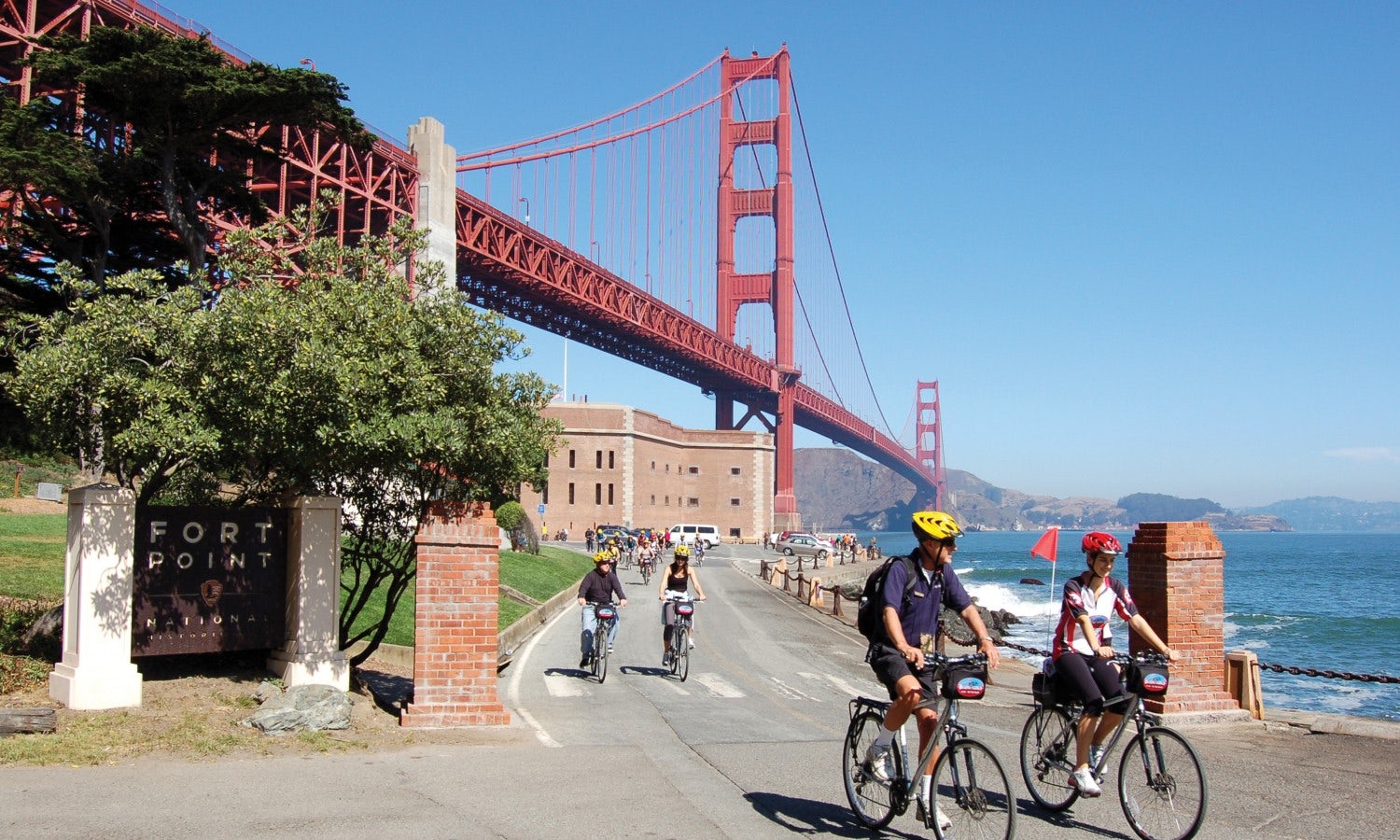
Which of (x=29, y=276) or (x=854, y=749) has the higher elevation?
(x=29, y=276)

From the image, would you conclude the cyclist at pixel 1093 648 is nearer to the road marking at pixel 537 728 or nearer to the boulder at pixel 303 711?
the road marking at pixel 537 728

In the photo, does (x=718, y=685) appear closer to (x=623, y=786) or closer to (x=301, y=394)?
(x=623, y=786)

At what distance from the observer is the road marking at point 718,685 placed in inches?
526

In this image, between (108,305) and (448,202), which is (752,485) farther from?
(108,305)

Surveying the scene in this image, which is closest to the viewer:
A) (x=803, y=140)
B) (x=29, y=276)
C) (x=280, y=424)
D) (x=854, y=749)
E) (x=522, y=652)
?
(x=854, y=749)

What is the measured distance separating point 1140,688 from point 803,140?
109777 mm

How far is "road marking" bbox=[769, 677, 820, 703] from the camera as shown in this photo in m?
13.4

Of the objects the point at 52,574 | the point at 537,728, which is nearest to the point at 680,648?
the point at 537,728

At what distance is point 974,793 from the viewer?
229 inches

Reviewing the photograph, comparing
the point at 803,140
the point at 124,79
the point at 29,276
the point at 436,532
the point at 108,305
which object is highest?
the point at 803,140

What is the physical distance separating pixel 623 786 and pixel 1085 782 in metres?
2.97

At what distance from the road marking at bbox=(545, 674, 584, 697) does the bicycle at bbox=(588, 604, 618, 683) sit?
29cm

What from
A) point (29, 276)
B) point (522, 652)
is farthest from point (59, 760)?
point (522, 652)

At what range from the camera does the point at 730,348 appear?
87.6 m
